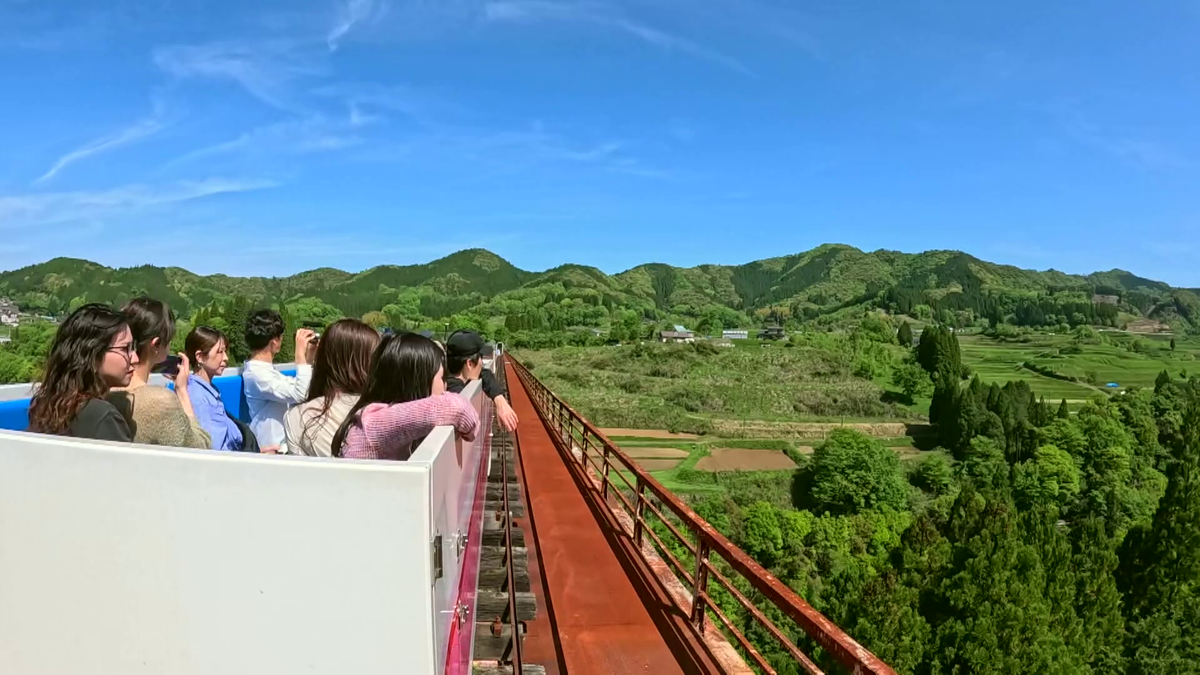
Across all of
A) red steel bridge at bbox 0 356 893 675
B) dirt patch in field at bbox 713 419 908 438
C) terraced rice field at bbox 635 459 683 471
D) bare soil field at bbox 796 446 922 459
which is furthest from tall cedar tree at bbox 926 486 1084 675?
dirt patch in field at bbox 713 419 908 438

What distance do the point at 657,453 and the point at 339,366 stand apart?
6725 cm

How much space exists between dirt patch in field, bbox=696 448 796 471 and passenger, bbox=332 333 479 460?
204ft

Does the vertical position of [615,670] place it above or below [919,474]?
above

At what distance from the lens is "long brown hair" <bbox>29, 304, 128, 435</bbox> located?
219cm

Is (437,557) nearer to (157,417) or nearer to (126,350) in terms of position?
(157,417)

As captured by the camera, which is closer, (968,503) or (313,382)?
(313,382)

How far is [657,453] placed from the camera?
226ft

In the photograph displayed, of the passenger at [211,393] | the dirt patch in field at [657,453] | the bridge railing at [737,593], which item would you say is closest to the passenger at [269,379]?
the passenger at [211,393]

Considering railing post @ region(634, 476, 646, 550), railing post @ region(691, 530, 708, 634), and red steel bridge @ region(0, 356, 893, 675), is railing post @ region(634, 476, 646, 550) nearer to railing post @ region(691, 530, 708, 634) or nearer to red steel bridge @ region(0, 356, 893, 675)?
railing post @ region(691, 530, 708, 634)

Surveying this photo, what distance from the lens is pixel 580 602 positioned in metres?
4.86

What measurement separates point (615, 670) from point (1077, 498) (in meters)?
65.5

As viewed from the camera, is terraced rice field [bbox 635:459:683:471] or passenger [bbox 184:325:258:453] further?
terraced rice field [bbox 635:459:683:471]

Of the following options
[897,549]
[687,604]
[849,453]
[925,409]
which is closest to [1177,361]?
[925,409]

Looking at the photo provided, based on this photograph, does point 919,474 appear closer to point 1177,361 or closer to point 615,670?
point 615,670
